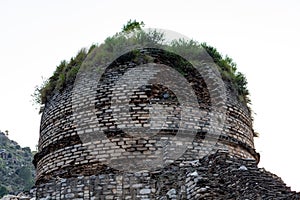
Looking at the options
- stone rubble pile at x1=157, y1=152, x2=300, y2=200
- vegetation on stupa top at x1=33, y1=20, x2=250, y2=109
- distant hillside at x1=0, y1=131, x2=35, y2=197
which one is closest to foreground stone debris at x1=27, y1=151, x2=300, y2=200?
stone rubble pile at x1=157, y1=152, x2=300, y2=200

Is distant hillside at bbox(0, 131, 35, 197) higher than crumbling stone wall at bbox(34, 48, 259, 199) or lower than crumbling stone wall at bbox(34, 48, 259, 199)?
higher

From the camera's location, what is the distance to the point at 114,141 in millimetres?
12602

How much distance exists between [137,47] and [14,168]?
48.9 meters

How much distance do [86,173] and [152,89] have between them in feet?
9.42

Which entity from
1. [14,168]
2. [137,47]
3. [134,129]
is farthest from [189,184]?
[14,168]

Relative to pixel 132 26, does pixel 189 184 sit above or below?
below

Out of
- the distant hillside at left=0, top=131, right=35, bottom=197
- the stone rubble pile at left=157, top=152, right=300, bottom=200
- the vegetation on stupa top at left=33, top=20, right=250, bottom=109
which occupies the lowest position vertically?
the stone rubble pile at left=157, top=152, right=300, bottom=200

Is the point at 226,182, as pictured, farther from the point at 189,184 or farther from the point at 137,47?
the point at 137,47

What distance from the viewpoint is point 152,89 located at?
521 inches

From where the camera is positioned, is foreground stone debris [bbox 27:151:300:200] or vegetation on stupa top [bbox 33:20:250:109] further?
vegetation on stupa top [bbox 33:20:250:109]

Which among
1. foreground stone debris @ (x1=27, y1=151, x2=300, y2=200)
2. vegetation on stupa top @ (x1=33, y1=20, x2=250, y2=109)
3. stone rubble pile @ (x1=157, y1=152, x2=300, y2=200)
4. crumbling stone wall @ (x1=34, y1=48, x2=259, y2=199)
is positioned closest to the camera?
stone rubble pile @ (x1=157, y1=152, x2=300, y2=200)

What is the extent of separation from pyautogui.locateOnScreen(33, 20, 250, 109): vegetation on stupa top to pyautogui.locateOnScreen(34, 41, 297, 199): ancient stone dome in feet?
1.06

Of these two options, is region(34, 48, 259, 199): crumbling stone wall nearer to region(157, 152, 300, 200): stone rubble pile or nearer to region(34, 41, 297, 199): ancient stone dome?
region(34, 41, 297, 199): ancient stone dome

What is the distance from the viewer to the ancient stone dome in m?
11.3
